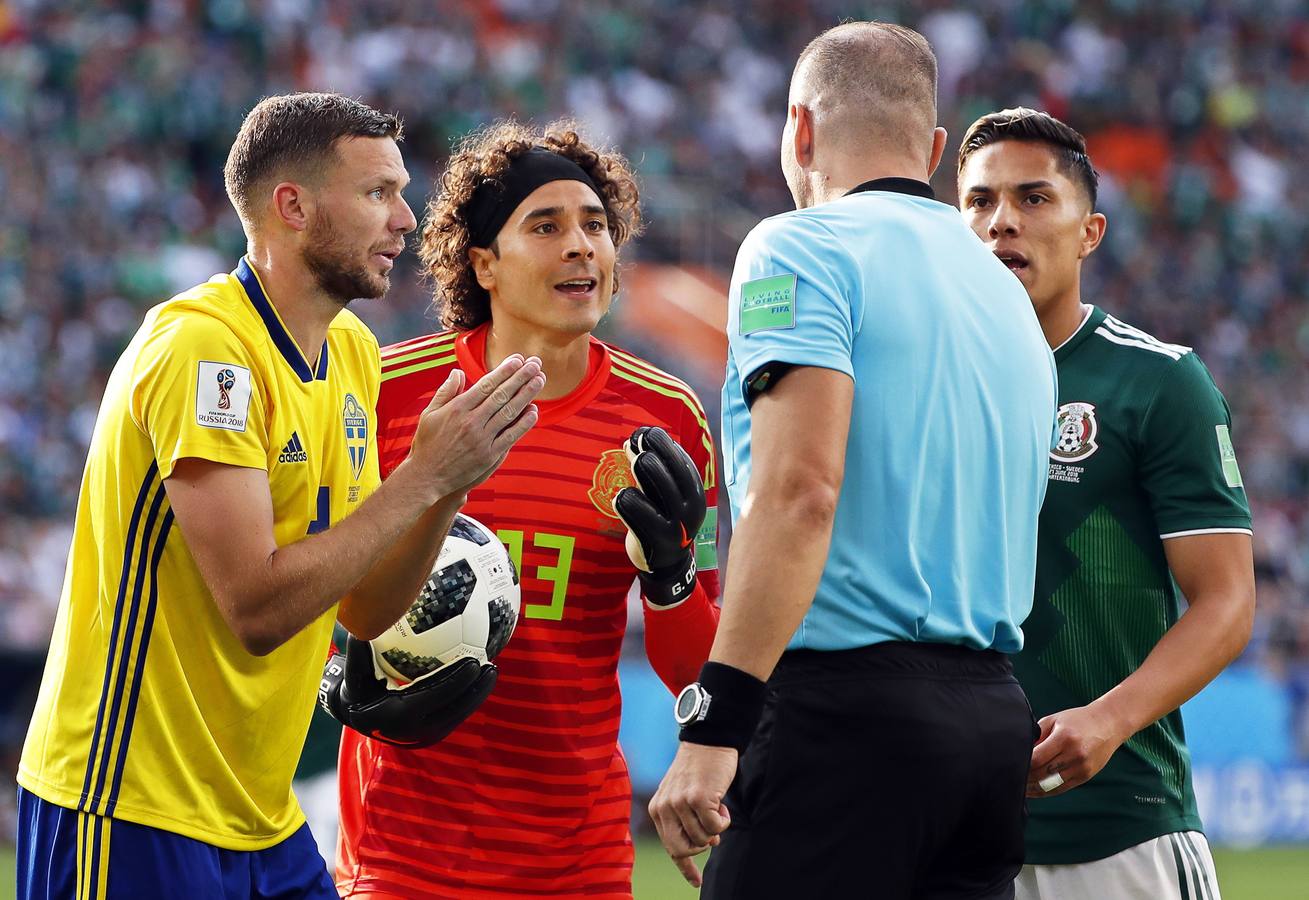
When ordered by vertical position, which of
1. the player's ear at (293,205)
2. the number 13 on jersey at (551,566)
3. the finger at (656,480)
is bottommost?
the number 13 on jersey at (551,566)

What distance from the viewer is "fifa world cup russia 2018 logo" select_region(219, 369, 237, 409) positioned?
340cm

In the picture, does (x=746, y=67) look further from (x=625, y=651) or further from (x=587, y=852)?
(x=587, y=852)

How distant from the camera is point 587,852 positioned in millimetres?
4301

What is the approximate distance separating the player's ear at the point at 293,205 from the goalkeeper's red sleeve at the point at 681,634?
4.45ft

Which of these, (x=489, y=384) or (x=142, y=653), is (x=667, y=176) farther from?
(x=142, y=653)

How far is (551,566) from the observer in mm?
4375

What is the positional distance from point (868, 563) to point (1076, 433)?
125 cm

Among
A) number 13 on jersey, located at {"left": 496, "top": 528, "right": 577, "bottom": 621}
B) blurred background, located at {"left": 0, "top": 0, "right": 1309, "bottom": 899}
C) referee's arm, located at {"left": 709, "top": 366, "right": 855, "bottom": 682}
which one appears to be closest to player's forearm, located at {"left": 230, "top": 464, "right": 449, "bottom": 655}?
referee's arm, located at {"left": 709, "top": 366, "right": 855, "bottom": 682}

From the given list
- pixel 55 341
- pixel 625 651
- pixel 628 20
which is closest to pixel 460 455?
pixel 625 651

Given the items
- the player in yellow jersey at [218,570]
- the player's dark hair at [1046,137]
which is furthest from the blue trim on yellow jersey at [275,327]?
the player's dark hair at [1046,137]

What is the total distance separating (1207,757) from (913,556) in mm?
11068

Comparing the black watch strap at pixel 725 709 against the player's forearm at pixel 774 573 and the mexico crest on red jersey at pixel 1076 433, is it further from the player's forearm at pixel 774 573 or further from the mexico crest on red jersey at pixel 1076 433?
the mexico crest on red jersey at pixel 1076 433

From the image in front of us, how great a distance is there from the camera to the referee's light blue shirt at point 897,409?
310 cm

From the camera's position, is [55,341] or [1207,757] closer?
[1207,757]
